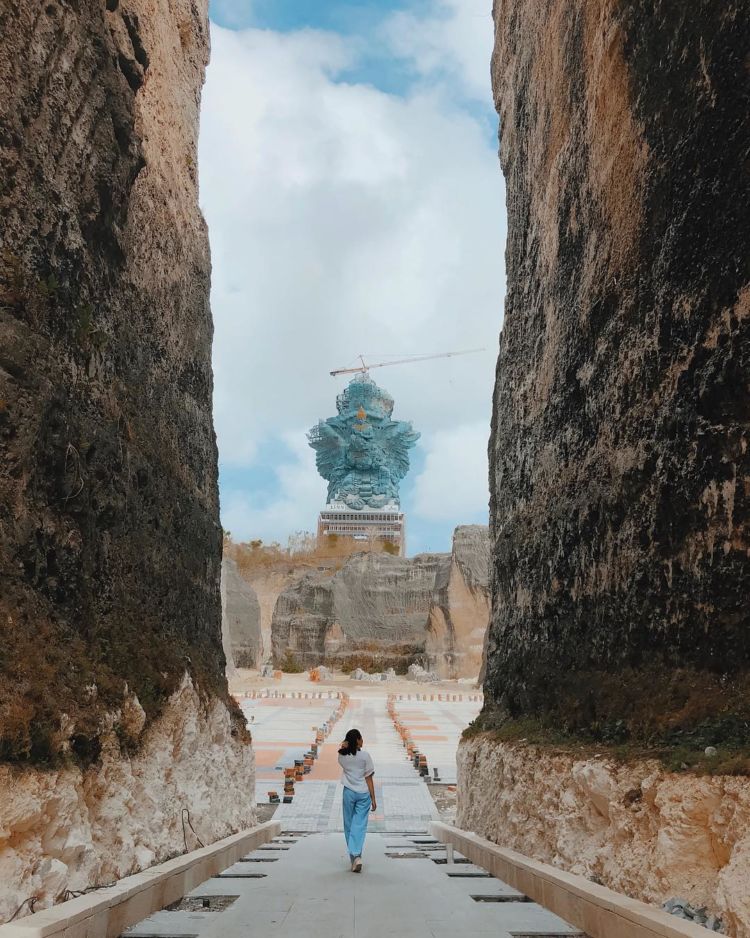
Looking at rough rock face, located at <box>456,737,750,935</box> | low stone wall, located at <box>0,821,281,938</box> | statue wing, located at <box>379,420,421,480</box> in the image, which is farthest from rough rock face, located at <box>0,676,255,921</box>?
statue wing, located at <box>379,420,421,480</box>

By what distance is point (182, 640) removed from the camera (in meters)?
9.17

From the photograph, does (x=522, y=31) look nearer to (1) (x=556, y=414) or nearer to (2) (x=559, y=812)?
(1) (x=556, y=414)

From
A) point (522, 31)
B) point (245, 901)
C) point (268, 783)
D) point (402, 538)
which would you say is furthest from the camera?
point (402, 538)

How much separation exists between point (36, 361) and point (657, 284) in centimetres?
510

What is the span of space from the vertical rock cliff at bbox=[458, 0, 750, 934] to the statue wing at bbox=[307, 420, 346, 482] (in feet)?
339

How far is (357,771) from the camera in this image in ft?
24.1

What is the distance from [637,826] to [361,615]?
56.7 metres

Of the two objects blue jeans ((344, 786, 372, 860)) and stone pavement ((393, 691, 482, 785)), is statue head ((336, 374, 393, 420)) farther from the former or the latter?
blue jeans ((344, 786, 372, 860))

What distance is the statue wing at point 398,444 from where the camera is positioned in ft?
380

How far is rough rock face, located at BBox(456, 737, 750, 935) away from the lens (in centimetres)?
446

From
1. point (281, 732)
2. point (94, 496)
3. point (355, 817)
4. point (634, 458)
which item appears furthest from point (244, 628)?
point (634, 458)

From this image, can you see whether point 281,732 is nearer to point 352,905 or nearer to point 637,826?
point 352,905

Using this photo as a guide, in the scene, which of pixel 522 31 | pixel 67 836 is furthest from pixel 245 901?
pixel 522 31

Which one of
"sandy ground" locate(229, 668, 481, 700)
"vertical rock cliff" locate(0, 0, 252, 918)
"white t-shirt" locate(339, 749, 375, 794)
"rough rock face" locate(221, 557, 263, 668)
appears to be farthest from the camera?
"rough rock face" locate(221, 557, 263, 668)
